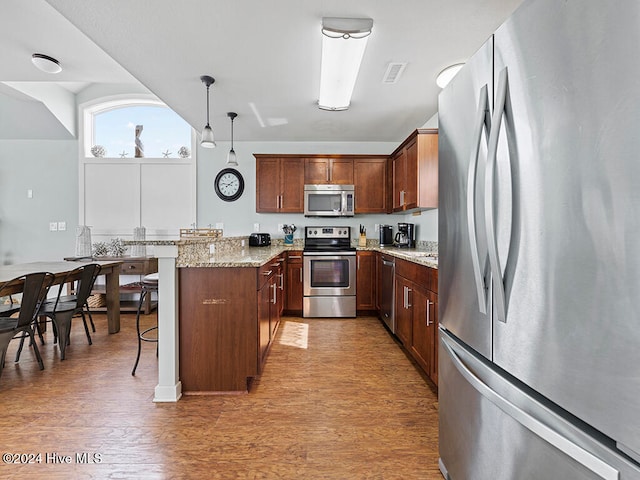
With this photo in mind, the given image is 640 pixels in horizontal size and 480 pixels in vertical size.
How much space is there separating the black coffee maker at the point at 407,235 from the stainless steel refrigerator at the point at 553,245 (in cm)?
313

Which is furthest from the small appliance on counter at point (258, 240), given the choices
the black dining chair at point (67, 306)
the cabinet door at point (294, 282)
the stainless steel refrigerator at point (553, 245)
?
the stainless steel refrigerator at point (553, 245)

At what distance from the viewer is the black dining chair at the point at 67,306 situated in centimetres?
284

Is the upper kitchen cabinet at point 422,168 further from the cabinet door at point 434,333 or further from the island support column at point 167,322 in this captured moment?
the island support column at point 167,322

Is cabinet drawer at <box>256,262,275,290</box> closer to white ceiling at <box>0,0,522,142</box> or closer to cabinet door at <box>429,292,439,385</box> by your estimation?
cabinet door at <box>429,292,439,385</box>

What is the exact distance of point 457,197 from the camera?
1271 mm

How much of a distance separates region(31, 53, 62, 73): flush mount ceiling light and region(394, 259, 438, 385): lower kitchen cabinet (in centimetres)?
343

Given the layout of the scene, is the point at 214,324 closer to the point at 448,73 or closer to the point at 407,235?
the point at 448,73

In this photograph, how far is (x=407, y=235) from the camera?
14.2ft

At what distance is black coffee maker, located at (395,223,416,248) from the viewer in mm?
4305

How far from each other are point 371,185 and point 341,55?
7.78ft

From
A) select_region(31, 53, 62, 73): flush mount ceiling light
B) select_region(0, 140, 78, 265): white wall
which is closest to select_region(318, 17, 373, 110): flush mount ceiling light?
select_region(31, 53, 62, 73): flush mount ceiling light

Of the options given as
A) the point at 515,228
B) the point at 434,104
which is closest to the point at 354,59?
the point at 434,104

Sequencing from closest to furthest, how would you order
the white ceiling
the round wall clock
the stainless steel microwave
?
the white ceiling
the stainless steel microwave
the round wall clock

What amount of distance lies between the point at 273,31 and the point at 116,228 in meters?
4.07
